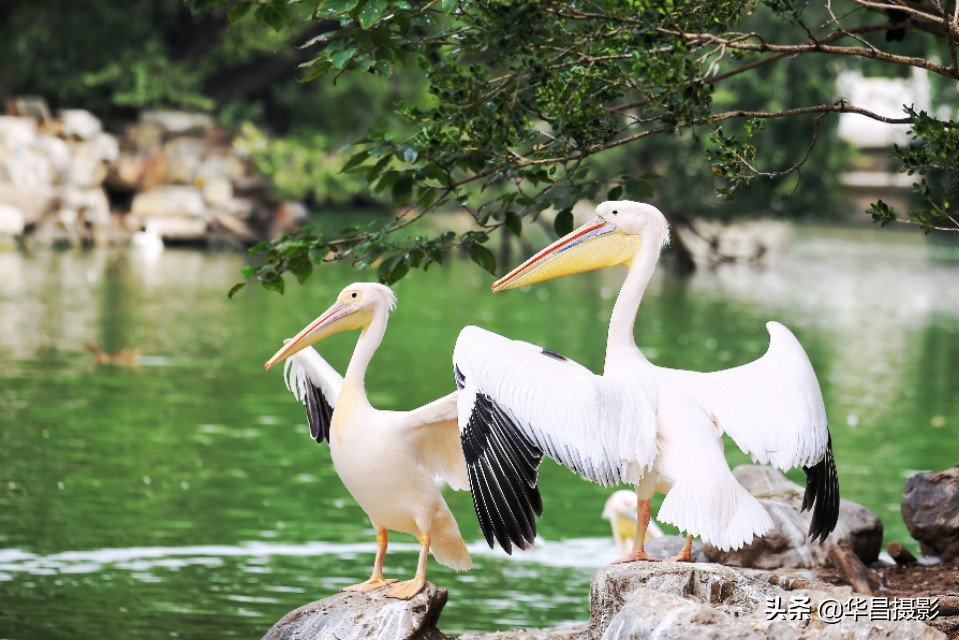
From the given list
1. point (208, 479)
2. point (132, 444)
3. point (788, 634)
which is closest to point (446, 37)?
point (788, 634)

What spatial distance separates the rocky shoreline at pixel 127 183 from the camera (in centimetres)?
2641

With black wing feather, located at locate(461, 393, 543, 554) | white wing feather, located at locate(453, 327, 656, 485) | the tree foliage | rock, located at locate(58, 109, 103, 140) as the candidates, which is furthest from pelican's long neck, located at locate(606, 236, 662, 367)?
rock, located at locate(58, 109, 103, 140)

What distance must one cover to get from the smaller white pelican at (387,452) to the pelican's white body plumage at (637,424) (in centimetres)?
36

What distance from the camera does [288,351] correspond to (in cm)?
579

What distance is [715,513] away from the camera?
5.00 m

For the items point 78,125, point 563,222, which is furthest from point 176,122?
point 563,222

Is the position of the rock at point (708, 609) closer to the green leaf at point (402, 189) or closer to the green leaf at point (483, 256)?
the green leaf at point (483, 256)

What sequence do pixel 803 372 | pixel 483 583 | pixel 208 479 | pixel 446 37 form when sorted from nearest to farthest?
pixel 803 372
pixel 446 37
pixel 483 583
pixel 208 479

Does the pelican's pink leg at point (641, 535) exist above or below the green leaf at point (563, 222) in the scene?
below

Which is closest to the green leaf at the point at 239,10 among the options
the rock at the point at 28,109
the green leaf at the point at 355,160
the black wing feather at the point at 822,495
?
the green leaf at the point at 355,160

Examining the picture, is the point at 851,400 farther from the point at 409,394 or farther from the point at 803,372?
the point at 803,372

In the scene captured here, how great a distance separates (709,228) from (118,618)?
91.3 feet

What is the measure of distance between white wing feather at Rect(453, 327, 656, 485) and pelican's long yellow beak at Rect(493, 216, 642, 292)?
26.1 inches

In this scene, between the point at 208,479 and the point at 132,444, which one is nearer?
the point at 208,479
